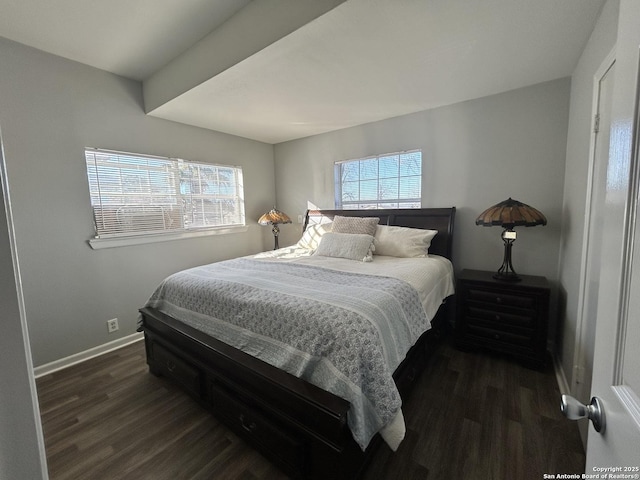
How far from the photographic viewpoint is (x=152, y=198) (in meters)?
2.87

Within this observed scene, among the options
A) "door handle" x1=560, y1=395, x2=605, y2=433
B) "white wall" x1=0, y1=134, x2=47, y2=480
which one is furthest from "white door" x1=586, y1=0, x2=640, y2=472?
"white wall" x1=0, y1=134, x2=47, y2=480

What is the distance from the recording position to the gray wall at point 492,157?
2.31 metres

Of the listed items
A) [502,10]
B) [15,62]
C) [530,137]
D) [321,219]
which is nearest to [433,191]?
[530,137]

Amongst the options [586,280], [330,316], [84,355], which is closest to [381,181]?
[586,280]

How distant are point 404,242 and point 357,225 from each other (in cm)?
54

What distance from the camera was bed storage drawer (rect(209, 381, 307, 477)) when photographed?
1.27 metres

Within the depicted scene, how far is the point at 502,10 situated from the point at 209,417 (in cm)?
295

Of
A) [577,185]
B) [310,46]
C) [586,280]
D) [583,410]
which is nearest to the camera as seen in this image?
[583,410]

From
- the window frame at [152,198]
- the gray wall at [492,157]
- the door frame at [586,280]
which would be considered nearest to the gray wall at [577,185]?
the door frame at [586,280]

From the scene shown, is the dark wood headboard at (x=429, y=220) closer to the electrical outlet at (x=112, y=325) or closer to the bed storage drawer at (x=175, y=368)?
the bed storage drawer at (x=175, y=368)

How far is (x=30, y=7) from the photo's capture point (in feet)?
5.54

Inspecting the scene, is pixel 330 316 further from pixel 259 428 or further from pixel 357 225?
pixel 357 225

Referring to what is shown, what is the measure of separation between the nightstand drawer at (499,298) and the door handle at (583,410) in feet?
6.03

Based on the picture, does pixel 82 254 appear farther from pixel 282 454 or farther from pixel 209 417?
pixel 282 454
